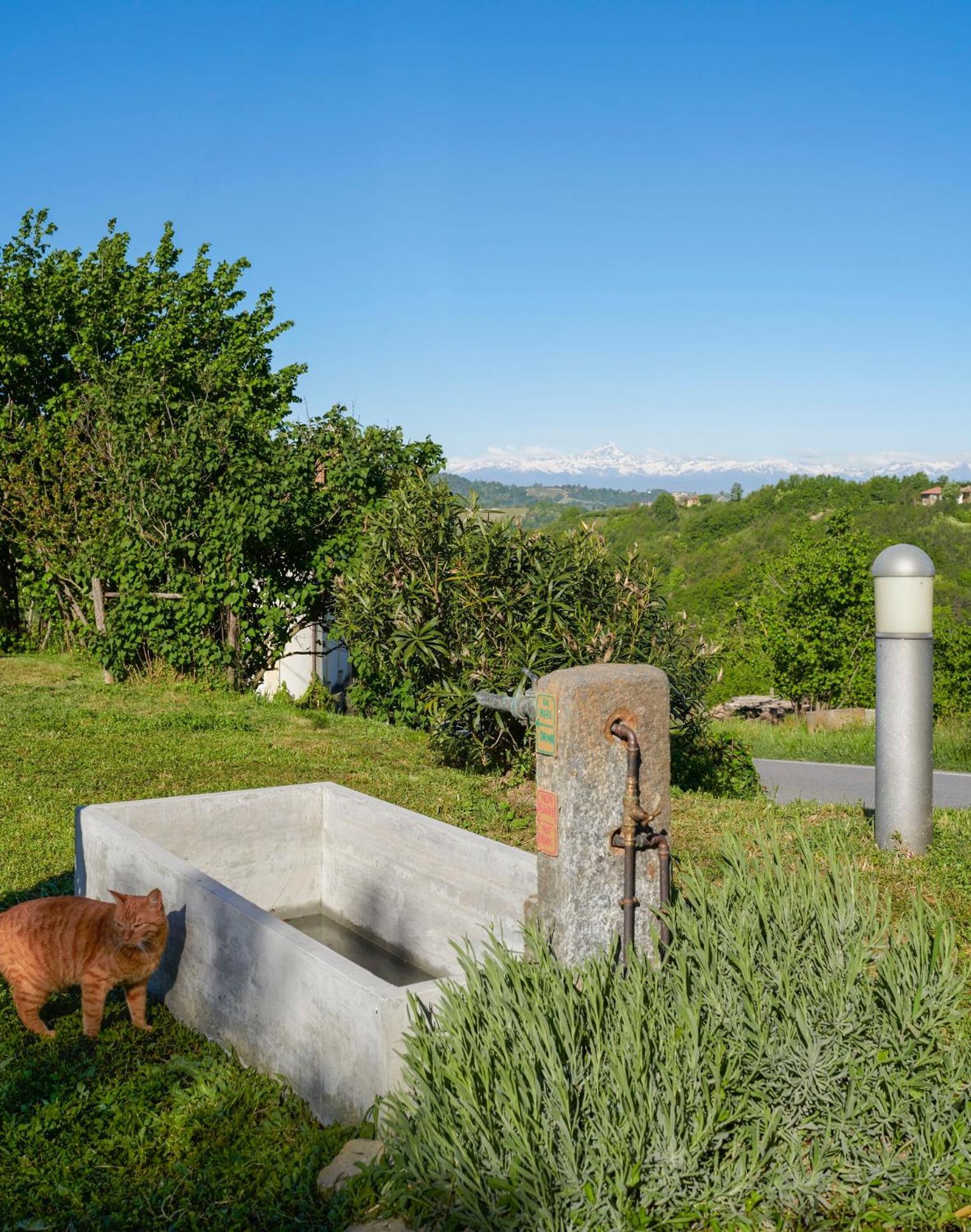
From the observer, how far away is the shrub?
7246 mm

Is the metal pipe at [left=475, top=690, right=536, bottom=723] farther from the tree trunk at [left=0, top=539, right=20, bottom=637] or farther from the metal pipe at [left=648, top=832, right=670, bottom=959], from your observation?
the tree trunk at [left=0, top=539, right=20, bottom=637]

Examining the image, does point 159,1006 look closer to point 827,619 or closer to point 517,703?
point 517,703

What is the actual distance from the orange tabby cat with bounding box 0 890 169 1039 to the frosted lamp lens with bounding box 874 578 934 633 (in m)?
3.75

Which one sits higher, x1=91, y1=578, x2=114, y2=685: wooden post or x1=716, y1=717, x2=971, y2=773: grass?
Answer: x1=91, y1=578, x2=114, y2=685: wooden post

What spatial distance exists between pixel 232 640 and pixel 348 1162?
9.77 meters

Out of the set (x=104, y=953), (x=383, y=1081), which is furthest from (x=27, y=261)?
(x=383, y=1081)

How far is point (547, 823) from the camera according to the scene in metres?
3.37

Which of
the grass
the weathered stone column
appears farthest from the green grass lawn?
the grass

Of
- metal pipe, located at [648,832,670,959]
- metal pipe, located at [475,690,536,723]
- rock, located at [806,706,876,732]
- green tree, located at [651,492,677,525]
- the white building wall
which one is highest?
green tree, located at [651,492,677,525]

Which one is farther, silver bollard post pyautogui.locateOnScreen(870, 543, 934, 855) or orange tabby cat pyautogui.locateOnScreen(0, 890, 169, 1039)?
silver bollard post pyautogui.locateOnScreen(870, 543, 934, 855)

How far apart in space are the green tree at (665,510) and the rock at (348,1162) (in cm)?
5389

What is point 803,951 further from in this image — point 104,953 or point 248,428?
point 248,428

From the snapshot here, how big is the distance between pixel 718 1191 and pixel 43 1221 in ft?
5.95

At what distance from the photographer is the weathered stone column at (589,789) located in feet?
10.8
